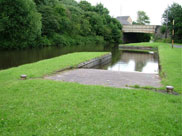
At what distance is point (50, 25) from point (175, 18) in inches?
1183

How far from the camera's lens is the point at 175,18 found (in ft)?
161

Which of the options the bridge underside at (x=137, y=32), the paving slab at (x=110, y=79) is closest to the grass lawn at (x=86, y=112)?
the paving slab at (x=110, y=79)

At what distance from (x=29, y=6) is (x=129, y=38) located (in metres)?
57.2

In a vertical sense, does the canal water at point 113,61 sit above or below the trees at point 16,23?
below

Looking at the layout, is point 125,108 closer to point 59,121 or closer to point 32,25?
point 59,121

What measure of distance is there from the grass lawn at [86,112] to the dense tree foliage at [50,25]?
78.2 ft

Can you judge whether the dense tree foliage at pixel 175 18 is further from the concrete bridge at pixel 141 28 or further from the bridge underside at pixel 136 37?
the bridge underside at pixel 136 37

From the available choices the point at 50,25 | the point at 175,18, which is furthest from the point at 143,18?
the point at 50,25

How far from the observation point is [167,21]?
52.0 metres

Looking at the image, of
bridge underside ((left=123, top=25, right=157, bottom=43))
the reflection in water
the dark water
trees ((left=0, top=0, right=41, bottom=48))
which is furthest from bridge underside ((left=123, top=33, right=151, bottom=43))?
the reflection in water

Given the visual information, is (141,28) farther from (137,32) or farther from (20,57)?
(20,57)

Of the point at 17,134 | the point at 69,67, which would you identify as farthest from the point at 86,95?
the point at 69,67

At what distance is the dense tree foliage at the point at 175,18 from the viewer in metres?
47.5

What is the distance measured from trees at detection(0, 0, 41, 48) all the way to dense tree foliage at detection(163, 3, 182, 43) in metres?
33.2
